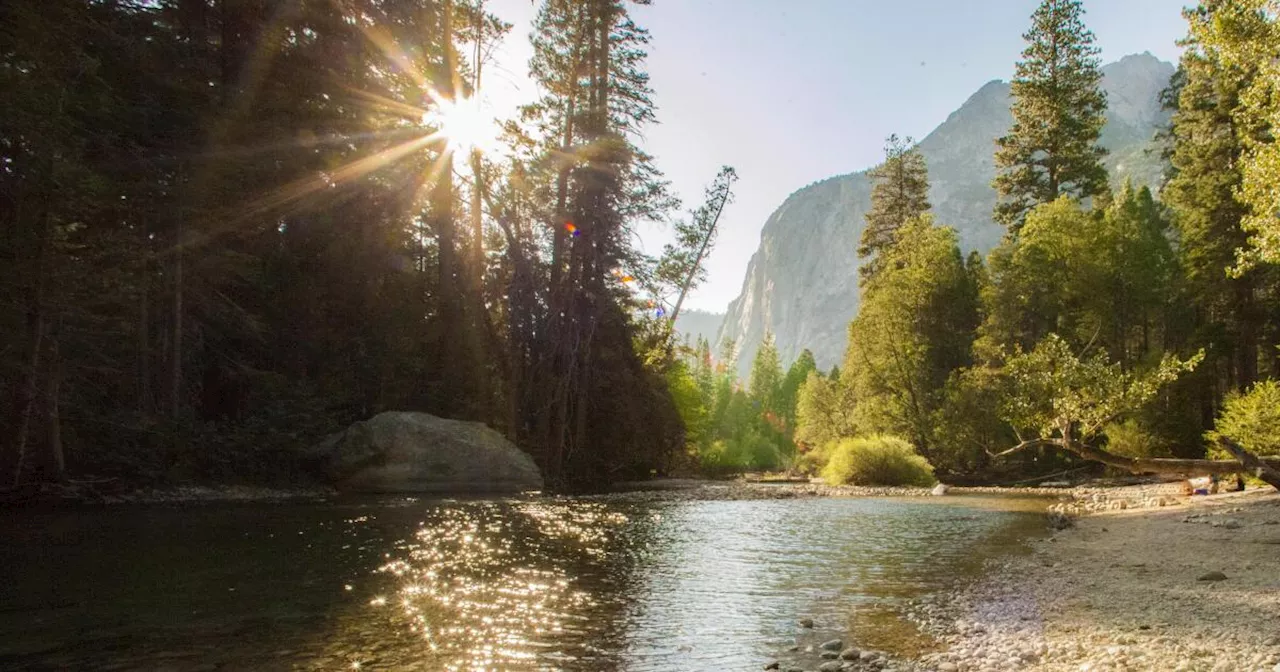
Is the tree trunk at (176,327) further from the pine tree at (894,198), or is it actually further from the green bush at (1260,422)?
the pine tree at (894,198)

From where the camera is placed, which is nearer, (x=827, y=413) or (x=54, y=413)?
(x=54, y=413)

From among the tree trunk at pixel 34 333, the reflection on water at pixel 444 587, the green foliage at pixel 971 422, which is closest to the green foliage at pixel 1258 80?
the reflection on water at pixel 444 587

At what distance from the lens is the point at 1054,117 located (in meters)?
35.5

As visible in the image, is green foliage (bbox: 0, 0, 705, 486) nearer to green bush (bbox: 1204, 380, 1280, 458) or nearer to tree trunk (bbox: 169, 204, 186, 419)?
tree trunk (bbox: 169, 204, 186, 419)

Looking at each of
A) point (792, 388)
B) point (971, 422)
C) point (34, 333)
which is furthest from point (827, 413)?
point (792, 388)

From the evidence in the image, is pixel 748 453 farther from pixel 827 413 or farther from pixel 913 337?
pixel 913 337

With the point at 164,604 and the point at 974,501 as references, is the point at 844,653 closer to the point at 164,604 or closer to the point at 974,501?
the point at 164,604

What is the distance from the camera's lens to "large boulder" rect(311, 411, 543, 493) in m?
17.4

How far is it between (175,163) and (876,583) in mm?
16960

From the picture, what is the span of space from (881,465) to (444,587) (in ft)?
76.6

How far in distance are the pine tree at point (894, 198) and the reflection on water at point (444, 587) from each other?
34.0m

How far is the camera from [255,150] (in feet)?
57.1

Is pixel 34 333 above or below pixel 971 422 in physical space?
above

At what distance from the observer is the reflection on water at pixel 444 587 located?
16.3 feet
